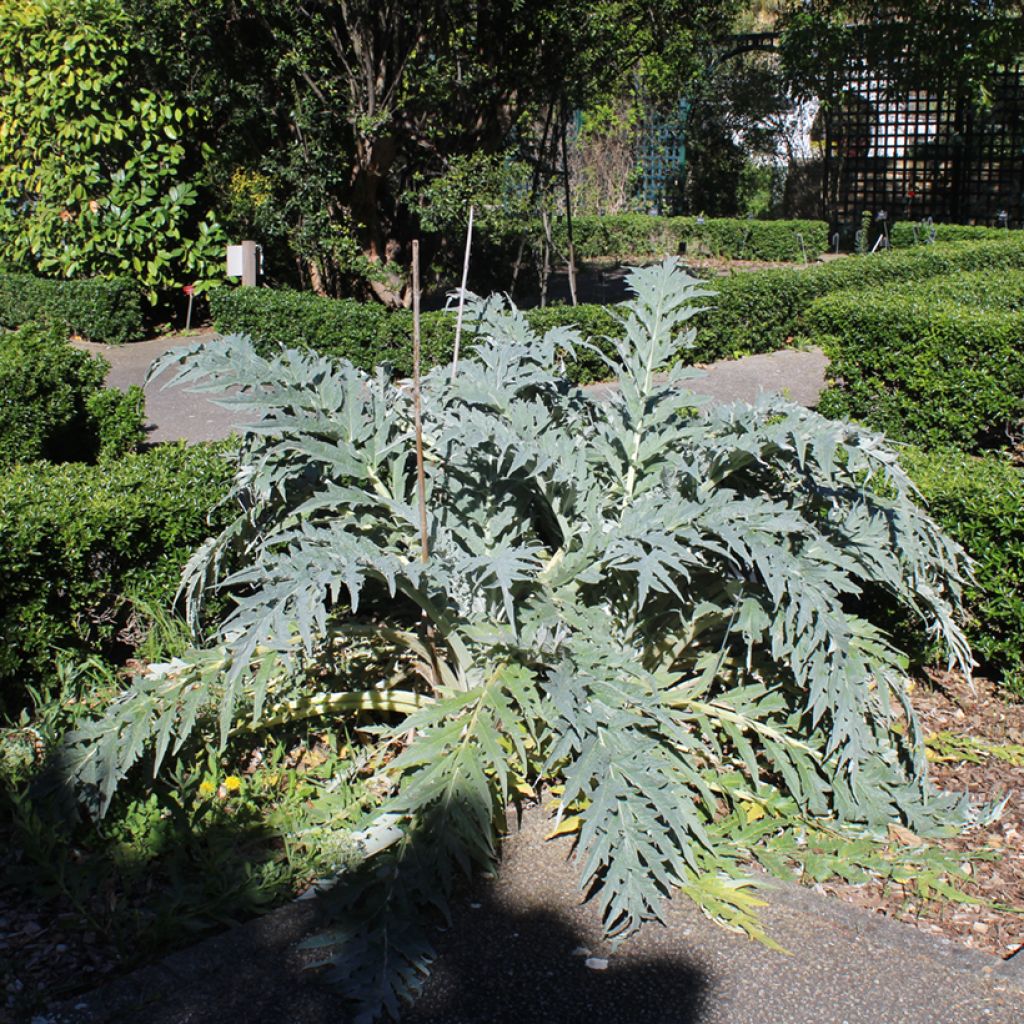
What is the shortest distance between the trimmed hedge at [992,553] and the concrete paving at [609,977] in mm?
1693

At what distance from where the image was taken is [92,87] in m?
11.9

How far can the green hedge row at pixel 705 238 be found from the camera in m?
20.7

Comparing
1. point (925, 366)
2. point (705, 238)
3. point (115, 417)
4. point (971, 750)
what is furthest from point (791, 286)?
point (705, 238)

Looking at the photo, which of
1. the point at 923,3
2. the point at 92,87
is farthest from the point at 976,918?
the point at 923,3

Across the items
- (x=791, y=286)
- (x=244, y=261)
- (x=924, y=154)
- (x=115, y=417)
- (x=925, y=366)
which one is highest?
(x=924, y=154)

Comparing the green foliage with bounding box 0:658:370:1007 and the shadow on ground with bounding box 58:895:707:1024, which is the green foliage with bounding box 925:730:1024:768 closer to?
the shadow on ground with bounding box 58:895:707:1024

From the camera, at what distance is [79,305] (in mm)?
12211

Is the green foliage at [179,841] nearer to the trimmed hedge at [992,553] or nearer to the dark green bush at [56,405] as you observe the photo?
the trimmed hedge at [992,553]

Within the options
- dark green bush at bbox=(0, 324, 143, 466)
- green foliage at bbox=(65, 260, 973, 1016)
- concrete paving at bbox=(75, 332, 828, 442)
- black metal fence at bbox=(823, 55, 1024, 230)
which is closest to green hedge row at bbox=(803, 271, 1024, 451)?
concrete paving at bbox=(75, 332, 828, 442)

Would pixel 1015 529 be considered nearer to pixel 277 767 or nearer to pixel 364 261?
pixel 277 767

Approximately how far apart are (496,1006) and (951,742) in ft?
6.80

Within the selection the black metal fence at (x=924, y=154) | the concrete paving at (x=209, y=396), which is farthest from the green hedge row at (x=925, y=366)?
the black metal fence at (x=924, y=154)

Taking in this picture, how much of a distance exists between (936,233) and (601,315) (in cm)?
1106

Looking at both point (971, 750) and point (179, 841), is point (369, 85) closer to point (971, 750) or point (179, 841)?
point (971, 750)
